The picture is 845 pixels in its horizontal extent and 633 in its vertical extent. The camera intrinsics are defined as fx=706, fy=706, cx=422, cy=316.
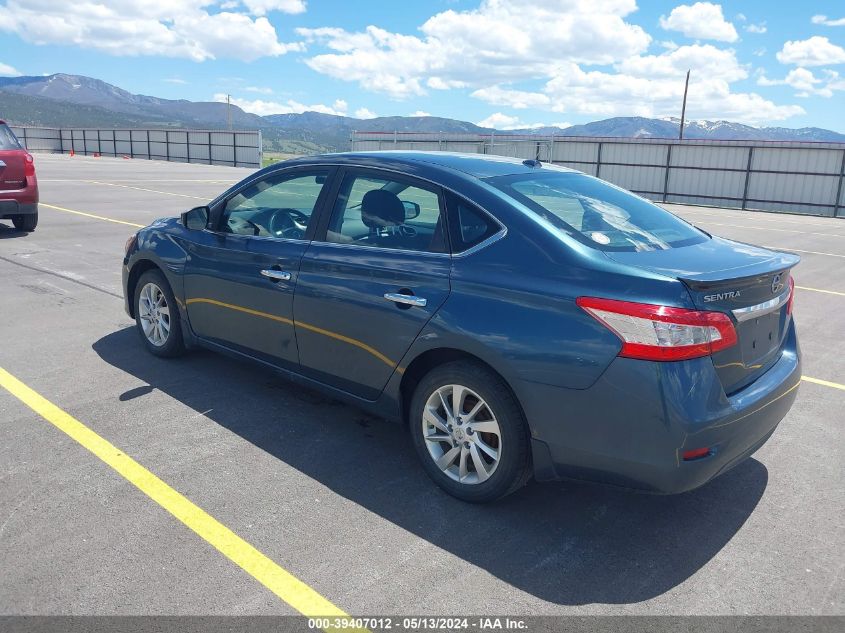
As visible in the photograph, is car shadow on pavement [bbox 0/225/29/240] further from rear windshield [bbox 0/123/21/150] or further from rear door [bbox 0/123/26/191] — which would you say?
rear windshield [bbox 0/123/21/150]

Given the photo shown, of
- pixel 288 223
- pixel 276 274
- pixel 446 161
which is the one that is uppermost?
pixel 446 161

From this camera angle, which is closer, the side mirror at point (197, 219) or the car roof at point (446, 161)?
the car roof at point (446, 161)

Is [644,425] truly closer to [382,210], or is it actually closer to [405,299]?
[405,299]

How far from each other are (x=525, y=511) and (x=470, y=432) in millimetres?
476

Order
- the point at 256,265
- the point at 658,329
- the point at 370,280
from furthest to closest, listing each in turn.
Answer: the point at 256,265 → the point at 370,280 → the point at 658,329

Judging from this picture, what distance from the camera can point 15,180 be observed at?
11000 millimetres

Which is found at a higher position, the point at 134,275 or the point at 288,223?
the point at 288,223

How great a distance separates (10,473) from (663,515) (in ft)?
10.8

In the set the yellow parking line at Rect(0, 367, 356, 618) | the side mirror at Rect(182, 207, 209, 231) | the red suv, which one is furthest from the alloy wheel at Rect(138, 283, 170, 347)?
the red suv

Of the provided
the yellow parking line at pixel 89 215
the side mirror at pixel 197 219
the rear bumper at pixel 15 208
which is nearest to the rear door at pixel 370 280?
the side mirror at pixel 197 219

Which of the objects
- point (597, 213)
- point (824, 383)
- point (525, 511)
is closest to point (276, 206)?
point (597, 213)

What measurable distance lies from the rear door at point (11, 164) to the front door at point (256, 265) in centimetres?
776

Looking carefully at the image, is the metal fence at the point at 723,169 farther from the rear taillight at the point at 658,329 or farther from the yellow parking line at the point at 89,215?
the rear taillight at the point at 658,329

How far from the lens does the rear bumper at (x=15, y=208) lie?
10.9 m
